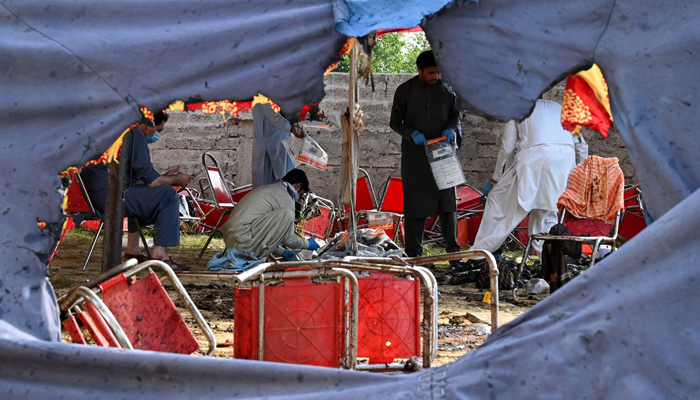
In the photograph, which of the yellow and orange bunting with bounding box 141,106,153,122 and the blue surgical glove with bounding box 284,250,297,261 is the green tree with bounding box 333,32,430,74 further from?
the yellow and orange bunting with bounding box 141,106,153,122

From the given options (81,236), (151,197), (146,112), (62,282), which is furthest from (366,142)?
(146,112)

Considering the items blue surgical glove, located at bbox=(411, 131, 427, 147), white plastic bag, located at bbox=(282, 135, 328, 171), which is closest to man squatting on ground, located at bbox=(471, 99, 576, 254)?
blue surgical glove, located at bbox=(411, 131, 427, 147)

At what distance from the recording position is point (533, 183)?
6.44m

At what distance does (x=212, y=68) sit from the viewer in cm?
273

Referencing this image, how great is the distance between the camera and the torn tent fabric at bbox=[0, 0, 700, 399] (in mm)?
2352

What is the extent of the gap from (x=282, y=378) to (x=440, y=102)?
4.30m

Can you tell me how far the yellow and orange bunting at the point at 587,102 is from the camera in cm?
282

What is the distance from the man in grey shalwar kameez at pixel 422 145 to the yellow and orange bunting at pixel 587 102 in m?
3.42

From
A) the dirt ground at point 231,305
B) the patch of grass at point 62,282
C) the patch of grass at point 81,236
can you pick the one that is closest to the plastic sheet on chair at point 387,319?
the dirt ground at point 231,305

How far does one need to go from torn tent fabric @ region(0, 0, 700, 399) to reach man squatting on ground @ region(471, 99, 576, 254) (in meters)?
3.74

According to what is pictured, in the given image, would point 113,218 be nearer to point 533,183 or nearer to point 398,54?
point 533,183

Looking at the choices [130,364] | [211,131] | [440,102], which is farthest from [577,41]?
[211,131]

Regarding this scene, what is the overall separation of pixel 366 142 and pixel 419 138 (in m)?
3.50

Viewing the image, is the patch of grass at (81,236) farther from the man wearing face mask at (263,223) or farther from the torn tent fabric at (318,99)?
the torn tent fabric at (318,99)
